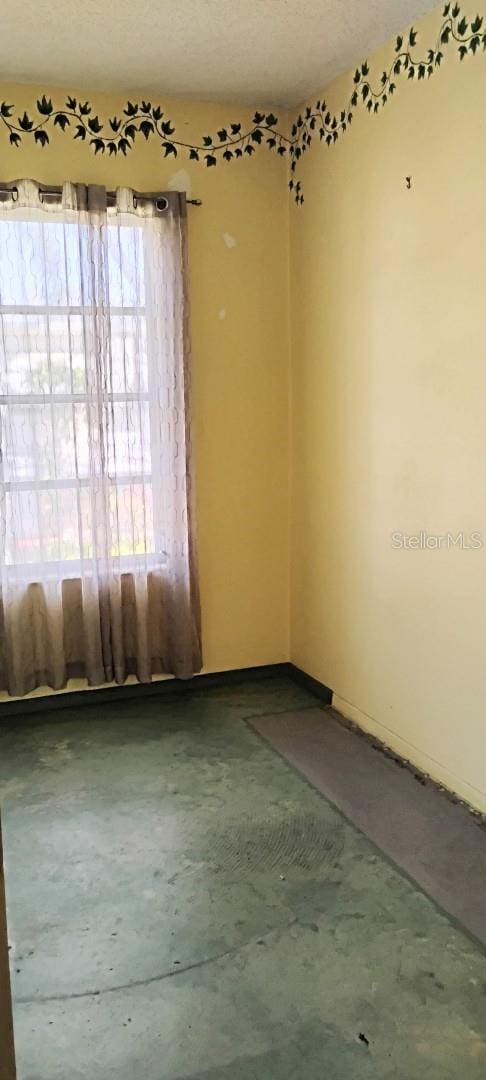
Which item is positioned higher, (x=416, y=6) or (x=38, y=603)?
(x=416, y=6)

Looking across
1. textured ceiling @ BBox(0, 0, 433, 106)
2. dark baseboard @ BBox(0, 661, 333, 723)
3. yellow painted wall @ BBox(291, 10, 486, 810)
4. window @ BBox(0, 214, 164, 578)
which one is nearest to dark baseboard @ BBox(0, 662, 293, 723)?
dark baseboard @ BBox(0, 661, 333, 723)

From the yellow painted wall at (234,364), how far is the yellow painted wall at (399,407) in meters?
0.13

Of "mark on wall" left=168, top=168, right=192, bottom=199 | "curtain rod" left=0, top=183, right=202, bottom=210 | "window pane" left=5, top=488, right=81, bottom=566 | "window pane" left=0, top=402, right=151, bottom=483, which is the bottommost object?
"window pane" left=5, top=488, right=81, bottom=566

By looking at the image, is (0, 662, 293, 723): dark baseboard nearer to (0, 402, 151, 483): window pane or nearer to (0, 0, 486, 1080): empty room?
(0, 0, 486, 1080): empty room

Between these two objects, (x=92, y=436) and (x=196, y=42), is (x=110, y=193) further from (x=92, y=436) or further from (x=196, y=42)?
(x=92, y=436)

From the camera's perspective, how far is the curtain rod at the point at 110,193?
3354mm

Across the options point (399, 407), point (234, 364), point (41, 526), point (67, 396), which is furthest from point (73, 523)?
point (399, 407)

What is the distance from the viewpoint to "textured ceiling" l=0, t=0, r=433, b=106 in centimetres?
274

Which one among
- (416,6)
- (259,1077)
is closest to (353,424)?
(416,6)

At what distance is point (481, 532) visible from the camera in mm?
2711

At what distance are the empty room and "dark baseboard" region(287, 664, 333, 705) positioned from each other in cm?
2

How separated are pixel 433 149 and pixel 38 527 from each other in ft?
6.92

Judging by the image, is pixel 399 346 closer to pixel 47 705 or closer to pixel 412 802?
pixel 412 802

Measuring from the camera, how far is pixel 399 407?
311 centimetres
